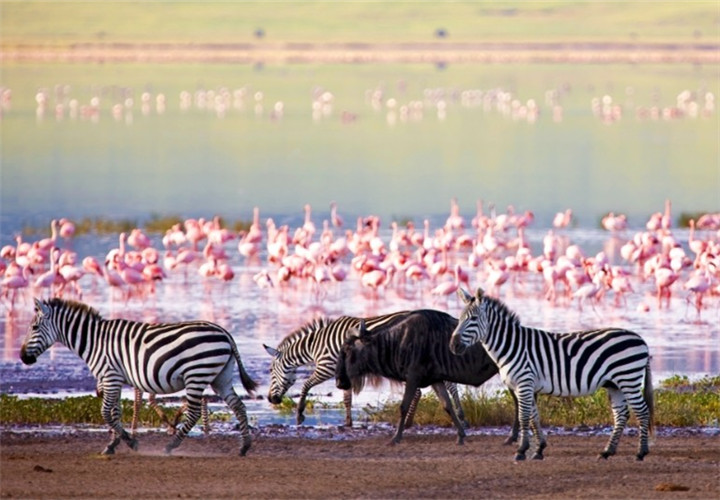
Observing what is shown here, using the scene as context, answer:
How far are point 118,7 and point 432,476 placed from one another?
431 ft

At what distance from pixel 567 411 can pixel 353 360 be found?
1.70 metres

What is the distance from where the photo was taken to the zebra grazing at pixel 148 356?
972 cm

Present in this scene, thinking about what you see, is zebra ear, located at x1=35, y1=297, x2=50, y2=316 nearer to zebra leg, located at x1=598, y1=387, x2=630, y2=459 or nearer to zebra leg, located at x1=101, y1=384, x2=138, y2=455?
zebra leg, located at x1=101, y1=384, x2=138, y2=455

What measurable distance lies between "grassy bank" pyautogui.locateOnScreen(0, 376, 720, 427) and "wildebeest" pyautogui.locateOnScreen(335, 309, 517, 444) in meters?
0.77

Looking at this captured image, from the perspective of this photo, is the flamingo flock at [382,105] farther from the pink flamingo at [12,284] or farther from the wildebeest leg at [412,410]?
the wildebeest leg at [412,410]

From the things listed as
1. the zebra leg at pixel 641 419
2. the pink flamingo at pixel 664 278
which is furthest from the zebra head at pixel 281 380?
the pink flamingo at pixel 664 278

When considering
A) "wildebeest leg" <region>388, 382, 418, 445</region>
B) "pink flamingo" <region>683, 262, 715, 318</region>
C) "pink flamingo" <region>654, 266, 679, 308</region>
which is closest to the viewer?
"wildebeest leg" <region>388, 382, 418, 445</region>

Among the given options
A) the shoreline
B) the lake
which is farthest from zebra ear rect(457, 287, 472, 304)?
the shoreline

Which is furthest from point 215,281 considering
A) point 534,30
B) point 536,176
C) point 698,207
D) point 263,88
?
point 534,30

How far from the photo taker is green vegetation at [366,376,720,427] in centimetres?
1102

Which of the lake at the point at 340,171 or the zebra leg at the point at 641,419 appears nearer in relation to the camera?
the zebra leg at the point at 641,419

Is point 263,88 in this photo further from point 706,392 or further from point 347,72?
point 706,392

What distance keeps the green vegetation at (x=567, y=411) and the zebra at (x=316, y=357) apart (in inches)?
13.4

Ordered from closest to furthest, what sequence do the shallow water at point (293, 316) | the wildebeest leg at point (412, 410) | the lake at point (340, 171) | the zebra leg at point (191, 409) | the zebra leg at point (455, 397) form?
the zebra leg at point (191, 409) < the wildebeest leg at point (412, 410) < the zebra leg at point (455, 397) < the shallow water at point (293, 316) < the lake at point (340, 171)
